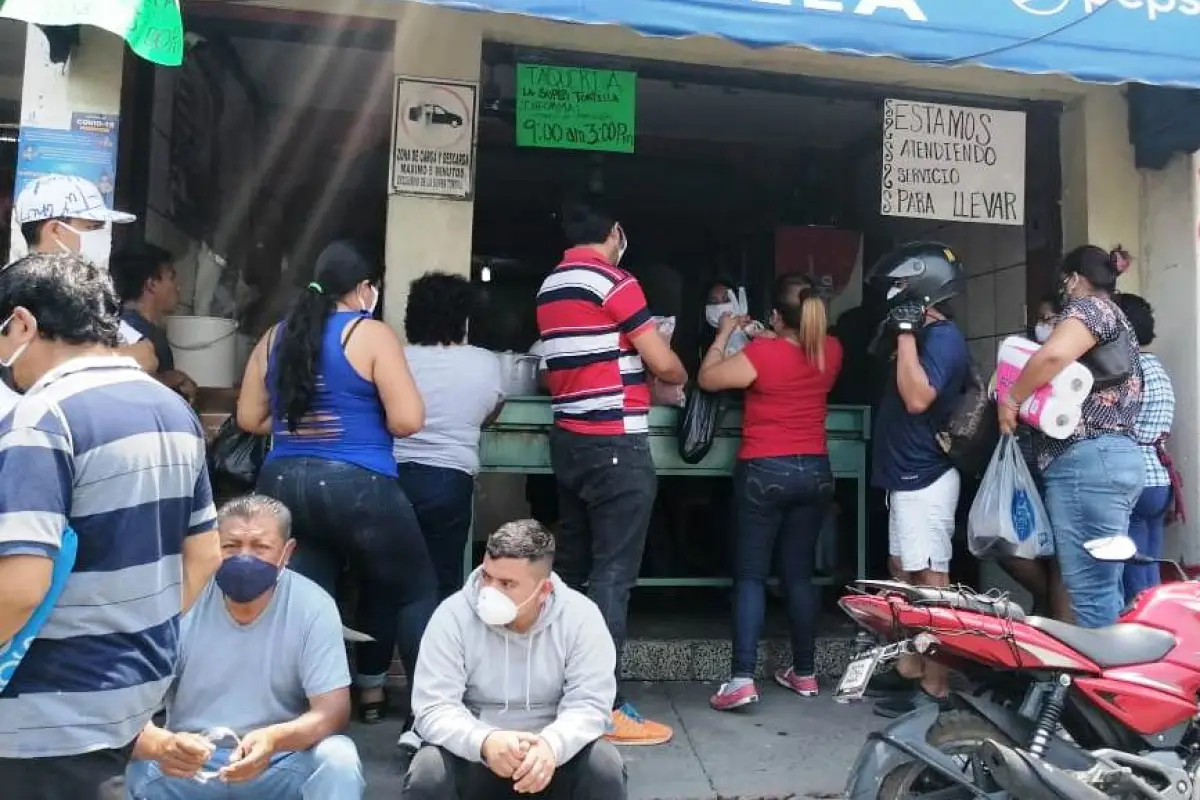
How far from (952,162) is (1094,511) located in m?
2.00

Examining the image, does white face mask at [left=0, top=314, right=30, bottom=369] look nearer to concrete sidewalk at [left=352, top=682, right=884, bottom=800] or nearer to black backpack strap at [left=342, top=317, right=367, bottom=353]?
black backpack strap at [left=342, top=317, right=367, bottom=353]

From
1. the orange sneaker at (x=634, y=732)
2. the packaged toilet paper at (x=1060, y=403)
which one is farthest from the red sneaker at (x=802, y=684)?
the packaged toilet paper at (x=1060, y=403)

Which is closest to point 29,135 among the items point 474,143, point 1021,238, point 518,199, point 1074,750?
point 474,143

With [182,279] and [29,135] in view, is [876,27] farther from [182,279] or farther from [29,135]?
[182,279]

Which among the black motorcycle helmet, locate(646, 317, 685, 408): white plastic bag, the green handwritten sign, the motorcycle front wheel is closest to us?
the motorcycle front wheel

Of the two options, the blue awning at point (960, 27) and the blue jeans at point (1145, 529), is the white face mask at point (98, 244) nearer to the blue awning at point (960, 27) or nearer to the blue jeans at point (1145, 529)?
the blue awning at point (960, 27)

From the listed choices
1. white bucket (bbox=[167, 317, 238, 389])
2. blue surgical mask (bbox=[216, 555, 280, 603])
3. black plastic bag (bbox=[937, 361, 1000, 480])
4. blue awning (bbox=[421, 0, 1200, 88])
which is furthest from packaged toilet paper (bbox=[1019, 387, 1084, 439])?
white bucket (bbox=[167, 317, 238, 389])

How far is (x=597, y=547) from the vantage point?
3.72 meters

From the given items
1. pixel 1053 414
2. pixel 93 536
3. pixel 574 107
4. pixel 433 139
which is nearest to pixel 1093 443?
pixel 1053 414

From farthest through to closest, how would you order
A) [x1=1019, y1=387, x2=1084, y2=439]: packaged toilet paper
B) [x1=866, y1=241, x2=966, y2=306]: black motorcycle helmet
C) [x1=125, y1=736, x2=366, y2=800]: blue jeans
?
[x1=866, y1=241, x2=966, y2=306]: black motorcycle helmet → [x1=1019, y1=387, x2=1084, y2=439]: packaged toilet paper → [x1=125, y1=736, x2=366, y2=800]: blue jeans

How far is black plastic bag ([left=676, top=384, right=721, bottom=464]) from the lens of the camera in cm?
440

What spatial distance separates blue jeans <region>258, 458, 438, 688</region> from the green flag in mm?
1388

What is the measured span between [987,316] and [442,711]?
4266mm

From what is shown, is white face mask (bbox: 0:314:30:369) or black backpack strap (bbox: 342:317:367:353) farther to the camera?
black backpack strap (bbox: 342:317:367:353)
